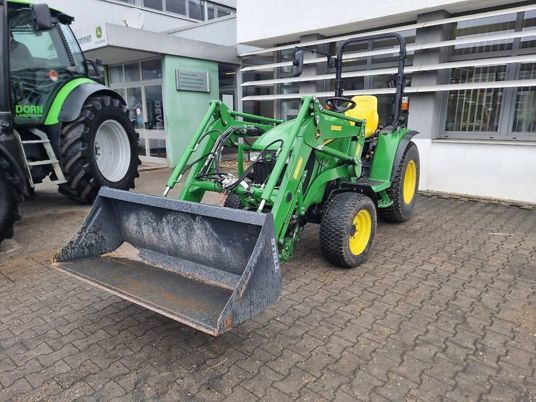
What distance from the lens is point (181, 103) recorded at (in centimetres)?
957

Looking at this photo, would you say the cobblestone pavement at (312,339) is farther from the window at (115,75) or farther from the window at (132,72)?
the window at (115,75)

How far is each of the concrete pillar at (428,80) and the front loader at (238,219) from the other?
2.38m

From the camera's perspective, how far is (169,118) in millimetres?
9414

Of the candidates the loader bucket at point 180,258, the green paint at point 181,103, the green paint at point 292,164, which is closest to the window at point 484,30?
the green paint at point 292,164

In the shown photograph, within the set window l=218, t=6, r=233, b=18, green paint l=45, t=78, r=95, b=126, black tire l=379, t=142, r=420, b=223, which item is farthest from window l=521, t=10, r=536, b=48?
window l=218, t=6, r=233, b=18

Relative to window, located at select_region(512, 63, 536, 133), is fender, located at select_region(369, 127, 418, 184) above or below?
below

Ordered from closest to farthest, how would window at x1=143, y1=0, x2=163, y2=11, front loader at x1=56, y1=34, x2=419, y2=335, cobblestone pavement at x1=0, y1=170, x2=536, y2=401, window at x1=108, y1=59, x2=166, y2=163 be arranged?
cobblestone pavement at x1=0, y1=170, x2=536, y2=401, front loader at x1=56, y1=34, x2=419, y2=335, window at x1=108, y1=59, x2=166, y2=163, window at x1=143, y1=0, x2=163, y2=11

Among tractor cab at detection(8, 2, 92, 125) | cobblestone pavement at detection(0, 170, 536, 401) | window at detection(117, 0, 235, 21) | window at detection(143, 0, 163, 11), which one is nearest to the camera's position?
cobblestone pavement at detection(0, 170, 536, 401)

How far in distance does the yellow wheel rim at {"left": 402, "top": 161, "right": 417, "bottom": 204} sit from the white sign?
613 cm

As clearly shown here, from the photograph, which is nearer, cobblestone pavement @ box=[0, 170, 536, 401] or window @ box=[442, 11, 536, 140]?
cobblestone pavement @ box=[0, 170, 536, 401]

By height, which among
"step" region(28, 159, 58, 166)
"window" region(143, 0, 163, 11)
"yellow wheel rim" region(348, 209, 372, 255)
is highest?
"window" region(143, 0, 163, 11)

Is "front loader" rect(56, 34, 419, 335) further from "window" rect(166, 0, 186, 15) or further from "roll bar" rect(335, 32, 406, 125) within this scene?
"window" rect(166, 0, 186, 15)

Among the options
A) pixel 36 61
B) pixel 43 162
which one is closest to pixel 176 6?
pixel 36 61

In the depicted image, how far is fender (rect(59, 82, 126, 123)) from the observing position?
545 cm
